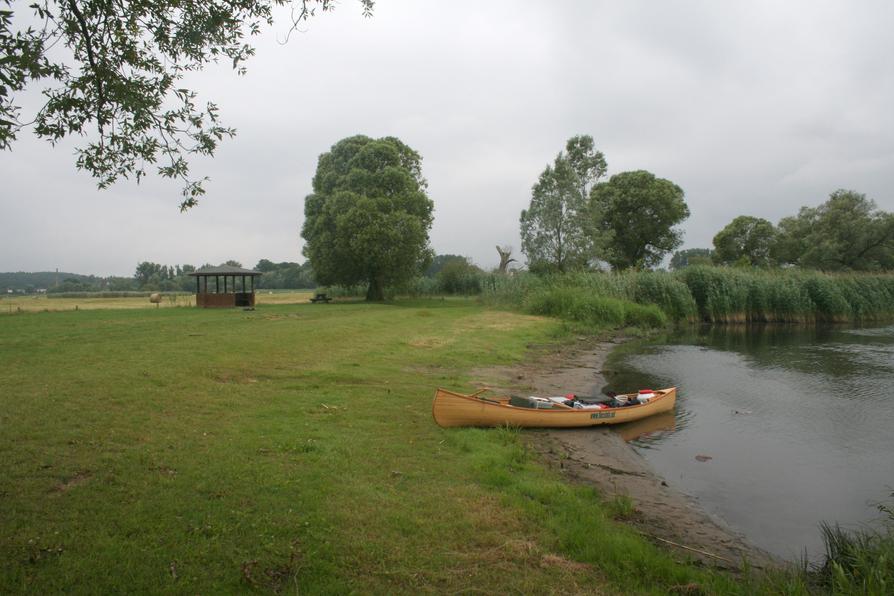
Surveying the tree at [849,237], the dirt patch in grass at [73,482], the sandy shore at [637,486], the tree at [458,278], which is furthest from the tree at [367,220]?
the tree at [849,237]

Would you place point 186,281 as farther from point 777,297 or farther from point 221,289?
point 777,297

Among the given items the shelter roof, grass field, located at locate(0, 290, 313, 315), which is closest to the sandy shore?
the shelter roof

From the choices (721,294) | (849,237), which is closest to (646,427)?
(721,294)

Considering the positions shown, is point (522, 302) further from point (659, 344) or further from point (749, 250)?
point (749, 250)

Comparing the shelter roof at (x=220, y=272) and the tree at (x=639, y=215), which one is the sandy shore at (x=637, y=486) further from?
the tree at (x=639, y=215)

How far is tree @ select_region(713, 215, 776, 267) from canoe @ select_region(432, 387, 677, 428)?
6455cm

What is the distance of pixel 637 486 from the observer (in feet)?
27.4

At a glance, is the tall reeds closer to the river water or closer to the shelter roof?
the river water

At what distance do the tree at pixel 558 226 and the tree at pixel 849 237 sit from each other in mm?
27571

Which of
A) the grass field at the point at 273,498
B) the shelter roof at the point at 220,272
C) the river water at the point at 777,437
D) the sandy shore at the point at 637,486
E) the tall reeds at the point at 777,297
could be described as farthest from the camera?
the tall reeds at the point at 777,297

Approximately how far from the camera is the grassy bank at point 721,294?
38184 mm

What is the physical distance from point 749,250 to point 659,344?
5114cm

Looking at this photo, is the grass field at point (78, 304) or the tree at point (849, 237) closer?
the grass field at point (78, 304)

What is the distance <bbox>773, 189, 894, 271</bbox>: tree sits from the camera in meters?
54.5
